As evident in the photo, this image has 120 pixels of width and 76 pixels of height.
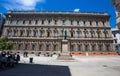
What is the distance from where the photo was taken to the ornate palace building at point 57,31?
152 ft

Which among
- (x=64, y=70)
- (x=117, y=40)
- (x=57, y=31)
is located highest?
(x=57, y=31)

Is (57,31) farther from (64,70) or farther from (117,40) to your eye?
(64,70)

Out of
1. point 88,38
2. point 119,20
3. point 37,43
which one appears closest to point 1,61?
point 119,20

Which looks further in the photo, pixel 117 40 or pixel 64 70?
pixel 117 40

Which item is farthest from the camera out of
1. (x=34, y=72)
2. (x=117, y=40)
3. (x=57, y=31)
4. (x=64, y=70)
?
(x=117, y=40)

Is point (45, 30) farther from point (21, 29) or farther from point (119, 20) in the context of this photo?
point (119, 20)

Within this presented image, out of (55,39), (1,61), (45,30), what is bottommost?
(1,61)

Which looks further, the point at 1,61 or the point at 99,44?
the point at 99,44

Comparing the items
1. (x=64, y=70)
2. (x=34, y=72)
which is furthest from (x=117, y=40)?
(x=34, y=72)

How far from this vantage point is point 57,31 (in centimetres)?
4744

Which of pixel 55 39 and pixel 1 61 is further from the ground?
pixel 55 39

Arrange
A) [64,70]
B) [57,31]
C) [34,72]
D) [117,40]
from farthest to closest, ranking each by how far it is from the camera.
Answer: [117,40]
[57,31]
[64,70]
[34,72]

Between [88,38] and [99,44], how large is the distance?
4.37 meters

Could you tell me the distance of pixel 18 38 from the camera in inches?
1828
